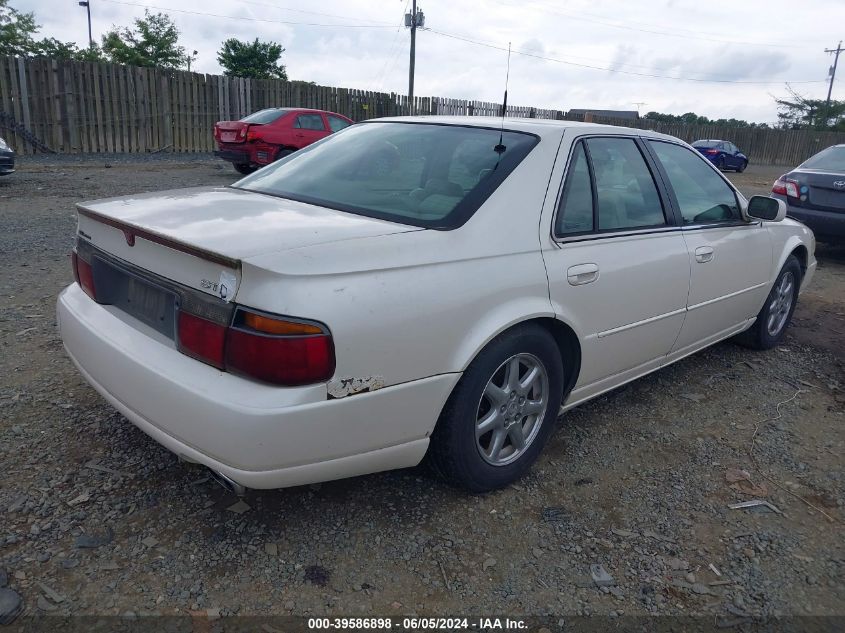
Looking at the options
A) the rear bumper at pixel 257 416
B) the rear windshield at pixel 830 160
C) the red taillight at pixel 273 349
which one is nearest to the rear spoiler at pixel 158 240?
the red taillight at pixel 273 349

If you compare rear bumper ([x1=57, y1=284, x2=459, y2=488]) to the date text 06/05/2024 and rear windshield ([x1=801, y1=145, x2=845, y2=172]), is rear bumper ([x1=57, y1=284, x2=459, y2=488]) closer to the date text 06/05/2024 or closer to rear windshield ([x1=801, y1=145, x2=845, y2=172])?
the date text 06/05/2024

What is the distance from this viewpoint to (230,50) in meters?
42.3

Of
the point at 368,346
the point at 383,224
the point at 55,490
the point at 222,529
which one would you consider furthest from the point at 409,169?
the point at 55,490

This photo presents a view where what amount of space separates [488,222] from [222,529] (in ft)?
5.09

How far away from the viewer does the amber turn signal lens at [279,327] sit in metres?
1.98

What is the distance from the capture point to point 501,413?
274 cm

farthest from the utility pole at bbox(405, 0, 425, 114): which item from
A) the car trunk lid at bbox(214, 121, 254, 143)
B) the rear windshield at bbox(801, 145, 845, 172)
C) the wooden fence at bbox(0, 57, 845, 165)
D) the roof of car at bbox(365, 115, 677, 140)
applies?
the roof of car at bbox(365, 115, 677, 140)

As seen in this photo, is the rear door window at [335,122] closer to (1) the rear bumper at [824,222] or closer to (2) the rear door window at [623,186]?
(1) the rear bumper at [824,222]

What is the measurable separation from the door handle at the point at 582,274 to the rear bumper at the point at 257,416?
783 mm

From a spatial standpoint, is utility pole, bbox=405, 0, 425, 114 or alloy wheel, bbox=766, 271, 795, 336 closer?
alloy wheel, bbox=766, 271, 795, 336

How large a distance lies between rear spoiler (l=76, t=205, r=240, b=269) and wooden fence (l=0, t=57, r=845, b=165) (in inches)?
440

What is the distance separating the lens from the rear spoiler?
2031 mm

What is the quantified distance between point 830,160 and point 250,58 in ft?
132

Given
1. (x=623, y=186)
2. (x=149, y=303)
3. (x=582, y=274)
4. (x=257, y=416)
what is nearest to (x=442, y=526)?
(x=257, y=416)
